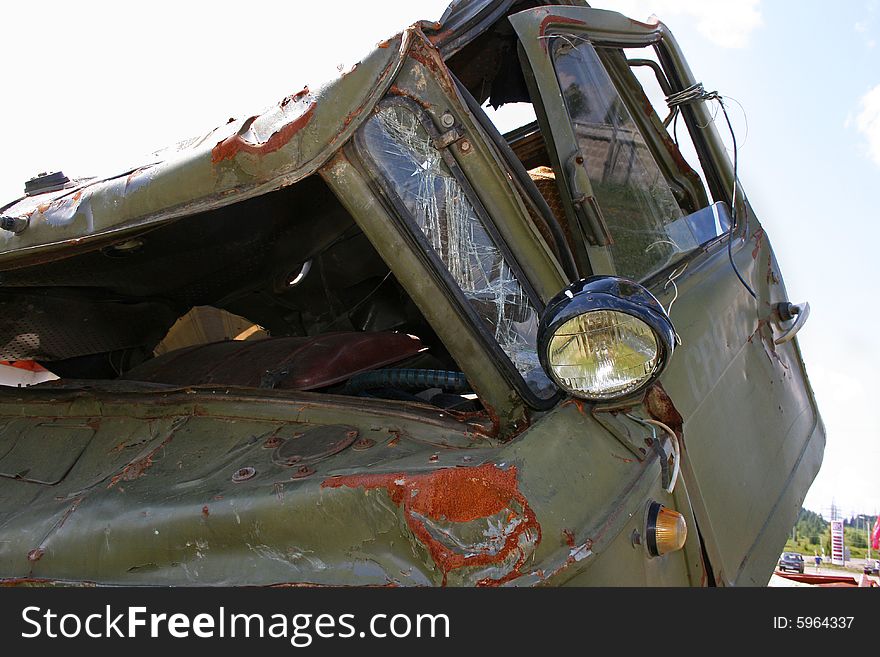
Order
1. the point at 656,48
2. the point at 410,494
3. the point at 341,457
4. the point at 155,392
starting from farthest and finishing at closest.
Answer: the point at 656,48 → the point at 155,392 → the point at 341,457 → the point at 410,494

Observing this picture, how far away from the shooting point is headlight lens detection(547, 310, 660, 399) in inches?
70.1

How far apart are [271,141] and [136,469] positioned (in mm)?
1105

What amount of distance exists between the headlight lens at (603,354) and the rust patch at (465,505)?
28 cm

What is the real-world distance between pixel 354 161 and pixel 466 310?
1.41 ft

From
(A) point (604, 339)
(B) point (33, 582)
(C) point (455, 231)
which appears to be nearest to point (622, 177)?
(C) point (455, 231)

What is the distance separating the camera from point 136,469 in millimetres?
2377

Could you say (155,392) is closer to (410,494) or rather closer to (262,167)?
(262,167)

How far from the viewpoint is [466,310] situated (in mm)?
1952

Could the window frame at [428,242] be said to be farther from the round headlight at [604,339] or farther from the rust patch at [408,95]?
the round headlight at [604,339]

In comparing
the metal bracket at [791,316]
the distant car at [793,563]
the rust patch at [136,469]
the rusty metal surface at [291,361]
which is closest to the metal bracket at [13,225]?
the rust patch at [136,469]

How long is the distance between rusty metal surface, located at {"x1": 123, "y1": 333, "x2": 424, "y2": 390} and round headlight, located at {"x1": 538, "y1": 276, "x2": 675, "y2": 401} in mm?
1069

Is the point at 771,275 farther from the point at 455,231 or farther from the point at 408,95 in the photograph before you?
the point at 408,95

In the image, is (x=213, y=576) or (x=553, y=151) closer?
(x=213, y=576)
